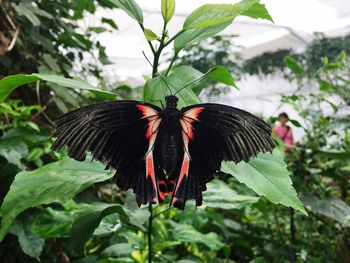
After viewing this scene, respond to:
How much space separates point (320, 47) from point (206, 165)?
6672 mm

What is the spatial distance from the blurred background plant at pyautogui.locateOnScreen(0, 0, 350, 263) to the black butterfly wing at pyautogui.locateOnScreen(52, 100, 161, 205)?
0.66 ft

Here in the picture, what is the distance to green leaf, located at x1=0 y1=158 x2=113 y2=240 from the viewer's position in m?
0.63

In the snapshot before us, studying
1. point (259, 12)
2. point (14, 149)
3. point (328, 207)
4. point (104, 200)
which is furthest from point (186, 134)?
point (104, 200)

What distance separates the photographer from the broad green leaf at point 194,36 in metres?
0.62

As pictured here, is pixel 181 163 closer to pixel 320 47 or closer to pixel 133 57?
pixel 320 47

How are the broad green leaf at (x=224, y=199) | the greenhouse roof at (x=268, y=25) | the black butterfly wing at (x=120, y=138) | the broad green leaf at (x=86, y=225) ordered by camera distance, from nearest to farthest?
the black butterfly wing at (x=120, y=138) < the broad green leaf at (x=86, y=225) < the broad green leaf at (x=224, y=199) < the greenhouse roof at (x=268, y=25)

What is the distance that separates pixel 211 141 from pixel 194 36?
0.68ft

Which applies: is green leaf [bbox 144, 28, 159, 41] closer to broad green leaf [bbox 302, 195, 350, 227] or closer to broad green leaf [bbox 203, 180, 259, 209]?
broad green leaf [bbox 203, 180, 259, 209]

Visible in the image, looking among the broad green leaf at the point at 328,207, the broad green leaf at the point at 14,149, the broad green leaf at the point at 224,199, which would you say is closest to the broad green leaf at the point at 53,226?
the broad green leaf at the point at 14,149

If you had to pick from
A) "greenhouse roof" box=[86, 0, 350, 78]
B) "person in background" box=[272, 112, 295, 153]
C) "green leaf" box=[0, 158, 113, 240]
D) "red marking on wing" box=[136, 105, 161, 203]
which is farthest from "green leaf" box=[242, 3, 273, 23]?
"greenhouse roof" box=[86, 0, 350, 78]

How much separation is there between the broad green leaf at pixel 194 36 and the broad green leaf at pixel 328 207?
36.3 inches

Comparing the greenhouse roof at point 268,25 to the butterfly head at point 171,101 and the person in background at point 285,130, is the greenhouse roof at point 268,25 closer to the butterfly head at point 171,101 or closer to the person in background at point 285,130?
the person in background at point 285,130

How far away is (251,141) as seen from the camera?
1.60ft

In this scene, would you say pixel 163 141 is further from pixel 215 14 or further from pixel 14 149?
pixel 14 149
